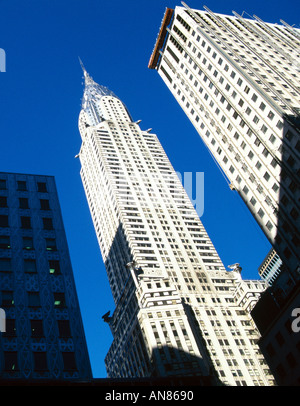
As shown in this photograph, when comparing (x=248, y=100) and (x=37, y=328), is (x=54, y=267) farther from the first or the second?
(x=248, y=100)

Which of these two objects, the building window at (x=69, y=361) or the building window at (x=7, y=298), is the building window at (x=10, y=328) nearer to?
the building window at (x=7, y=298)

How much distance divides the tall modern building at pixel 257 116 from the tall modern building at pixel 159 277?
23.3 meters

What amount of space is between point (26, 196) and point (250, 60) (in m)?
55.0

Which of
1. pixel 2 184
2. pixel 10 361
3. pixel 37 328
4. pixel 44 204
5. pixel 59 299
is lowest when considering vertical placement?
pixel 10 361

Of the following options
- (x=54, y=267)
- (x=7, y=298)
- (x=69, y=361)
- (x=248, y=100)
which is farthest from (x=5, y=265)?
(x=248, y=100)

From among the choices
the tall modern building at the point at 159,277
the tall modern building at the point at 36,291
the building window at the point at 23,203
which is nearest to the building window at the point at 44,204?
the tall modern building at the point at 36,291

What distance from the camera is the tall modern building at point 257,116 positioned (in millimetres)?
69050

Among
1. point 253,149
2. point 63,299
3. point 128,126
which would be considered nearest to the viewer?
point 63,299

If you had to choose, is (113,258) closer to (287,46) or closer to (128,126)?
(128,126)

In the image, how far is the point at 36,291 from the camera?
1857 inches

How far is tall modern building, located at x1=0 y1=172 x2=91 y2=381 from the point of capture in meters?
41.5

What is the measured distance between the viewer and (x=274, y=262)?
14462cm

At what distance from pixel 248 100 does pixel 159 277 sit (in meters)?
53.1

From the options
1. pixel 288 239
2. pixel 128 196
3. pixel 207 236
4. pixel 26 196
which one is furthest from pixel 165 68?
pixel 26 196
